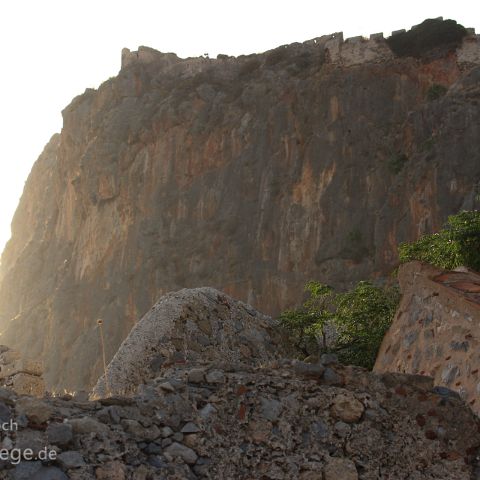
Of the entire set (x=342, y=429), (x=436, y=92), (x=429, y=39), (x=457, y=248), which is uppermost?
(x=429, y=39)

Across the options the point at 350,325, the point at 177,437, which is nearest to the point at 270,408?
the point at 177,437

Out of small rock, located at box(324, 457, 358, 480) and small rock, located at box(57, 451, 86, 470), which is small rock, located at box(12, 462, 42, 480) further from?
small rock, located at box(324, 457, 358, 480)

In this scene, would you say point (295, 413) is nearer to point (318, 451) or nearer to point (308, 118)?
point (318, 451)

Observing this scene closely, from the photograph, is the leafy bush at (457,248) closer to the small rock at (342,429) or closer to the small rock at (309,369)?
the small rock at (309,369)

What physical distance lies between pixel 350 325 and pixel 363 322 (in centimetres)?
20

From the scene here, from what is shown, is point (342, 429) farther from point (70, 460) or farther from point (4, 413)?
point (4, 413)

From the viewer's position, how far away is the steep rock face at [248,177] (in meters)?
46.4

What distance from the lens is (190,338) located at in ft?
30.5

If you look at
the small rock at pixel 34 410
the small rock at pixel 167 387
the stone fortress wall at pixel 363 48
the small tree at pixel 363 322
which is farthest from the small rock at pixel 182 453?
the stone fortress wall at pixel 363 48

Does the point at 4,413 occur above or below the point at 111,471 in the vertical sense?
above

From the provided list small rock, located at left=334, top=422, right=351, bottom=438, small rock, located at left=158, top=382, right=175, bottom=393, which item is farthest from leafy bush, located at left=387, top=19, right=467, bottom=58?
small rock, located at left=158, top=382, right=175, bottom=393

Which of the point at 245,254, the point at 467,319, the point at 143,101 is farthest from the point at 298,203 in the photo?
the point at 467,319

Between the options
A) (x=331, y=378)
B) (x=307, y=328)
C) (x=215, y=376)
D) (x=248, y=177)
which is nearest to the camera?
(x=215, y=376)

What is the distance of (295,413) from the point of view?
571 centimetres
